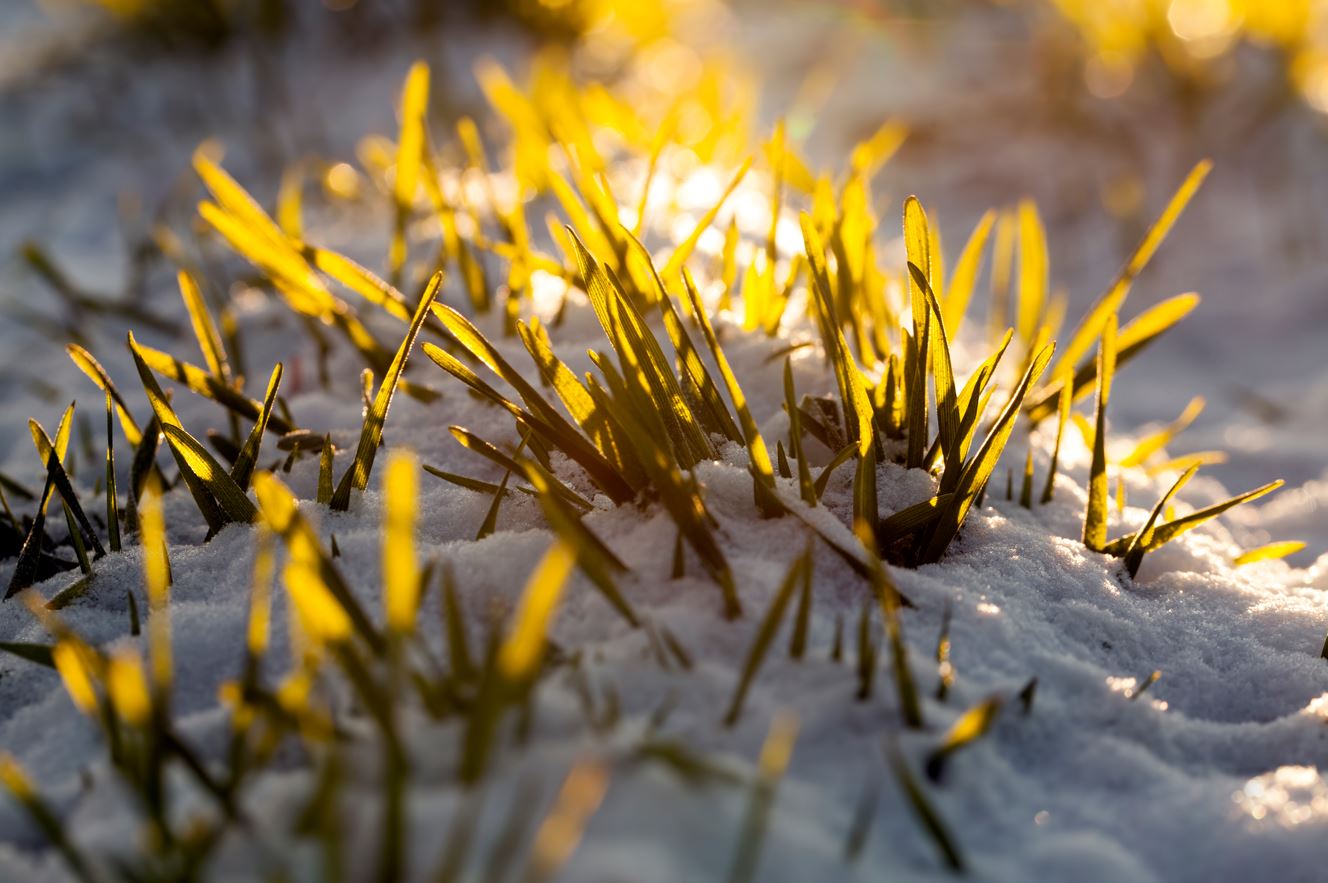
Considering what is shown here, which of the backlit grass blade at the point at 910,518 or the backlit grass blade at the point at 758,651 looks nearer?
the backlit grass blade at the point at 758,651

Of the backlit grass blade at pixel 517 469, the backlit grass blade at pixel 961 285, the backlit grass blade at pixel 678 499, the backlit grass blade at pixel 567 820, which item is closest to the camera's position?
the backlit grass blade at pixel 567 820

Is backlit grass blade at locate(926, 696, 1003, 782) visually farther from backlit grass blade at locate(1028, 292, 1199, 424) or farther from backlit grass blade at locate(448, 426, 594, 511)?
backlit grass blade at locate(1028, 292, 1199, 424)

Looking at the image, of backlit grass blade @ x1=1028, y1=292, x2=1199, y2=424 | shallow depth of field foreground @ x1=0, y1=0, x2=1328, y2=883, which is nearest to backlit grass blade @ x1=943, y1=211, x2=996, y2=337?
shallow depth of field foreground @ x1=0, y1=0, x2=1328, y2=883

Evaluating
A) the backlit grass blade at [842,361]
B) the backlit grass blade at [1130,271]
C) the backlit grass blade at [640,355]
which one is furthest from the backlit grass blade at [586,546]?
the backlit grass blade at [1130,271]

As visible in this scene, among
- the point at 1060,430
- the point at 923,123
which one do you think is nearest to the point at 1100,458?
the point at 1060,430

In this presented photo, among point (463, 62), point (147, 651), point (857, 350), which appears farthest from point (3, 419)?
point (463, 62)

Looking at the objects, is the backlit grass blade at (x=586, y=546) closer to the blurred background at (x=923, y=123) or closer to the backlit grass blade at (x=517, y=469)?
the backlit grass blade at (x=517, y=469)

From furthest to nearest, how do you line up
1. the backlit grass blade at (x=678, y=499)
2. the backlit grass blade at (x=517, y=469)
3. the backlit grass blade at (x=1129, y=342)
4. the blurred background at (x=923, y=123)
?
the blurred background at (x=923, y=123) → the backlit grass blade at (x=1129, y=342) → the backlit grass blade at (x=517, y=469) → the backlit grass blade at (x=678, y=499)

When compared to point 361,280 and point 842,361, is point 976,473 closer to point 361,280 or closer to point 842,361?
point 842,361
